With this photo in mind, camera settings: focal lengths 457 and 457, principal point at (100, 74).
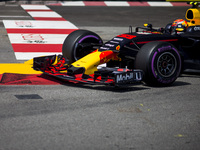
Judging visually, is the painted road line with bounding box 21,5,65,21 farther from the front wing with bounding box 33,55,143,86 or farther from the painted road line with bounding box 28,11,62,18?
the front wing with bounding box 33,55,143,86

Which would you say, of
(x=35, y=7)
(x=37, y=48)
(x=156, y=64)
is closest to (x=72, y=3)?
(x=35, y=7)

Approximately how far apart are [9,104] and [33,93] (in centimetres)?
69

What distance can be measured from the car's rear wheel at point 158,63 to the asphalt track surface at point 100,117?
0.16 m

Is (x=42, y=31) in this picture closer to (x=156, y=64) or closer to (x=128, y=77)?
(x=156, y=64)

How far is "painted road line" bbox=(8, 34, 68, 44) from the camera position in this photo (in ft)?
37.2

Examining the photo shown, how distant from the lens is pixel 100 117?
5273 mm

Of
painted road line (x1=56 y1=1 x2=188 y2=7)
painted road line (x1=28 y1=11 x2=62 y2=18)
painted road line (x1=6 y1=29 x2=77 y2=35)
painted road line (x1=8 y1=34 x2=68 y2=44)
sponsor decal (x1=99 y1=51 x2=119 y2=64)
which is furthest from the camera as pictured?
painted road line (x1=56 y1=1 x2=188 y2=7)

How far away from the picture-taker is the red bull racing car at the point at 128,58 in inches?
263

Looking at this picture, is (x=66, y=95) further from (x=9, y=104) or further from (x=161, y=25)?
(x=161, y=25)

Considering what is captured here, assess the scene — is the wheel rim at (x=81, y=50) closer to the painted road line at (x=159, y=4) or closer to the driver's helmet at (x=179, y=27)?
the driver's helmet at (x=179, y=27)

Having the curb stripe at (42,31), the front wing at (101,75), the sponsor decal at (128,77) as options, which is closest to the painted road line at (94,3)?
the curb stripe at (42,31)

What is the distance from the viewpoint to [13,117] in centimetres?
517

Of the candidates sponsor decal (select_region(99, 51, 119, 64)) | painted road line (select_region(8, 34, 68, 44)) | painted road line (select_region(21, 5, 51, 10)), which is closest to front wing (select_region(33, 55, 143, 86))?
sponsor decal (select_region(99, 51, 119, 64))

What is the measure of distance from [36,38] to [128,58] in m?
5.06
